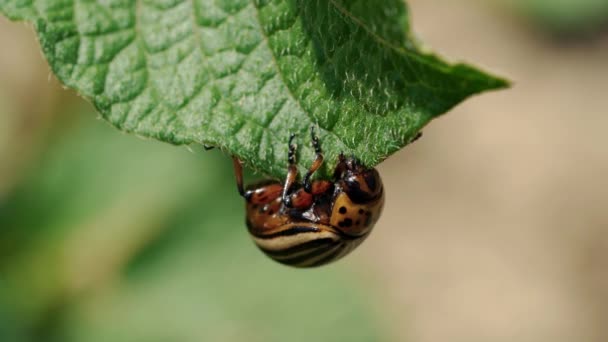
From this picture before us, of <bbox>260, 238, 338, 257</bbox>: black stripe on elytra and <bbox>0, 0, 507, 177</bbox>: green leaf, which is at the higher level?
<bbox>0, 0, 507, 177</bbox>: green leaf

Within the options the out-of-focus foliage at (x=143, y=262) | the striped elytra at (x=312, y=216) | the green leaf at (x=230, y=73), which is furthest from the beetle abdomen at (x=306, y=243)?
the out-of-focus foliage at (x=143, y=262)

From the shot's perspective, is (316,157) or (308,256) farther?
(308,256)

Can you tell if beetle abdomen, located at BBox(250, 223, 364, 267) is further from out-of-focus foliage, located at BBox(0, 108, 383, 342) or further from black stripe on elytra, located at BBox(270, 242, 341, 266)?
out-of-focus foliage, located at BBox(0, 108, 383, 342)

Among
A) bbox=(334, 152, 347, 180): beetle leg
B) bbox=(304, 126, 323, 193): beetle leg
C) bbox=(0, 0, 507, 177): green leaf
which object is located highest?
bbox=(0, 0, 507, 177): green leaf

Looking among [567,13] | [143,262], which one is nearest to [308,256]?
[143,262]

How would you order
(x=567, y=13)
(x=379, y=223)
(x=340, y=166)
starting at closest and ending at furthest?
1. (x=340, y=166)
2. (x=379, y=223)
3. (x=567, y=13)

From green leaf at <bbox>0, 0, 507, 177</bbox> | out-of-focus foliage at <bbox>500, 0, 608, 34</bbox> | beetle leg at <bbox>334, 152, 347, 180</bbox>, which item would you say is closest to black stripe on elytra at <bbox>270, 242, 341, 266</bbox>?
beetle leg at <bbox>334, 152, 347, 180</bbox>

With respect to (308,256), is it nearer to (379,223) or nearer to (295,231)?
(295,231)
